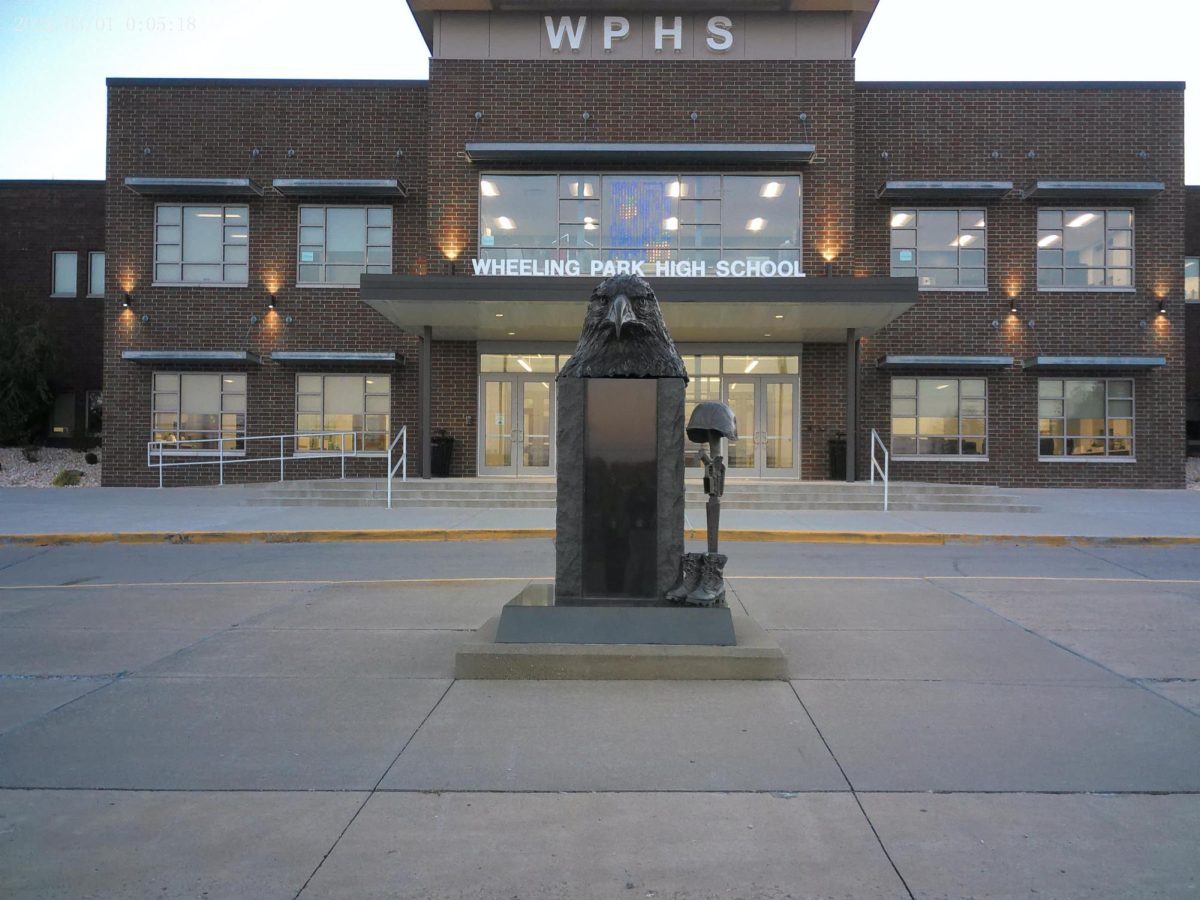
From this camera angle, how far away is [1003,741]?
4.46 meters

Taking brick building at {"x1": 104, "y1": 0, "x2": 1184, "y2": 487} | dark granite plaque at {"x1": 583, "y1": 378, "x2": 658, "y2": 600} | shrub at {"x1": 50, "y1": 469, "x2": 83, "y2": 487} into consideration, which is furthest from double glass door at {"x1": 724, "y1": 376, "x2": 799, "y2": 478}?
shrub at {"x1": 50, "y1": 469, "x2": 83, "y2": 487}

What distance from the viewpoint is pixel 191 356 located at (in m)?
21.6

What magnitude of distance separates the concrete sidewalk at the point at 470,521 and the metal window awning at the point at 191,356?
4.29m

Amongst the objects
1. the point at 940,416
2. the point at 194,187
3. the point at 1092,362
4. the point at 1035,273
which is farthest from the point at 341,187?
the point at 1092,362

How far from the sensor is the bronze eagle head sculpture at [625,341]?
19.4ft

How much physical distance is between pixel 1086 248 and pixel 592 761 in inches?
885

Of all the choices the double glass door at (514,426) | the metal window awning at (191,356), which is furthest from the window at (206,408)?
the double glass door at (514,426)

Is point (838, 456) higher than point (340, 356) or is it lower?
lower

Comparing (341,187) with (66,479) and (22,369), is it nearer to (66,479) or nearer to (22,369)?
(66,479)

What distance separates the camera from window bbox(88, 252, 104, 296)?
92.7 ft

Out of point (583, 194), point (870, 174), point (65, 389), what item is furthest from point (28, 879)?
point (65, 389)

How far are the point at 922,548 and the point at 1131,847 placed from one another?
365 inches

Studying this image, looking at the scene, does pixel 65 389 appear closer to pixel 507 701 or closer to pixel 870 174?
pixel 870 174

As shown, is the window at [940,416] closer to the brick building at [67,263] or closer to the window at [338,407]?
the window at [338,407]
